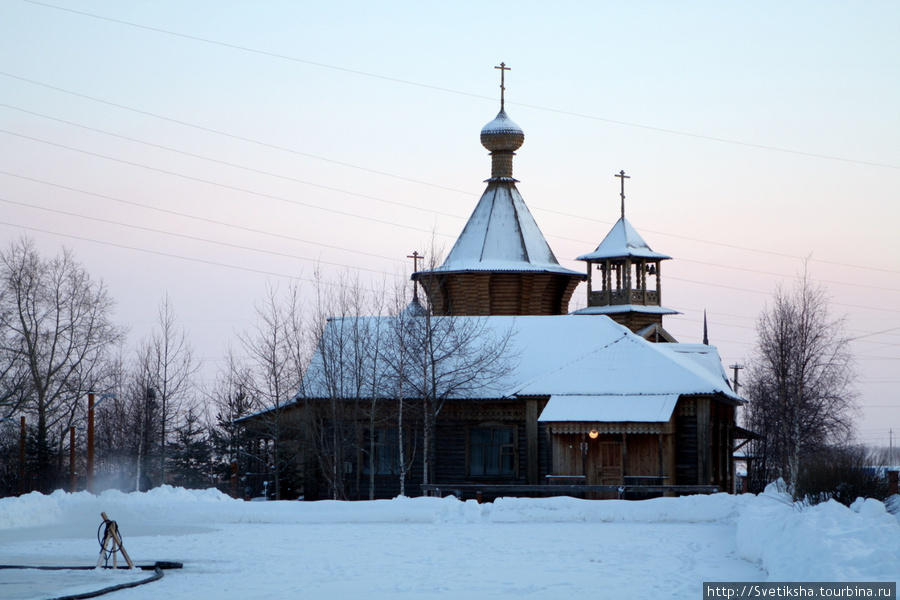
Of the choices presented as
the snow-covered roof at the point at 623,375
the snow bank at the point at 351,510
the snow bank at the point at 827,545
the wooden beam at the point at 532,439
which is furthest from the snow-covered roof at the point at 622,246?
the snow bank at the point at 827,545

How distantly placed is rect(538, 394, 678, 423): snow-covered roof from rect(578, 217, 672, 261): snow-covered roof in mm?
20767

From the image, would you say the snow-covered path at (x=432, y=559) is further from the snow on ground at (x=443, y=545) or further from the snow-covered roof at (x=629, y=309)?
the snow-covered roof at (x=629, y=309)

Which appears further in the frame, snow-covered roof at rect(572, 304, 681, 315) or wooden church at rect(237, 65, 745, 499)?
snow-covered roof at rect(572, 304, 681, 315)

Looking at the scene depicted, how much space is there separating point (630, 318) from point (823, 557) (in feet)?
124

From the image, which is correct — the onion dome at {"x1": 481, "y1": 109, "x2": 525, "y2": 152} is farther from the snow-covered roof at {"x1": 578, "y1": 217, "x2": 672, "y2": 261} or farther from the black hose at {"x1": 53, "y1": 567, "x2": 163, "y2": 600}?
the black hose at {"x1": 53, "y1": 567, "x2": 163, "y2": 600}

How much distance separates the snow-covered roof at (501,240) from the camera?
4059cm

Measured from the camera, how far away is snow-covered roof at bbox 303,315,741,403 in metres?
28.3

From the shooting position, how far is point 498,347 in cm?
3141

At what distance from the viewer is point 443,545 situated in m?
17.8

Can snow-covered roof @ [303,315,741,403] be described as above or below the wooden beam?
above

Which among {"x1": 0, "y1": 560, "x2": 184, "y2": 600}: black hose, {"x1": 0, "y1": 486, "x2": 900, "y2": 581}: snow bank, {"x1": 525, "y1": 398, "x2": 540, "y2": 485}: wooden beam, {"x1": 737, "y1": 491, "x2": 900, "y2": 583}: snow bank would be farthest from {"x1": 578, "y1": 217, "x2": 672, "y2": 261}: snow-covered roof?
{"x1": 0, "y1": 560, "x2": 184, "y2": 600}: black hose

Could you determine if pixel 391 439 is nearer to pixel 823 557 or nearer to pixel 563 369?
pixel 563 369

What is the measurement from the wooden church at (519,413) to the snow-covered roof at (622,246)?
12.6m

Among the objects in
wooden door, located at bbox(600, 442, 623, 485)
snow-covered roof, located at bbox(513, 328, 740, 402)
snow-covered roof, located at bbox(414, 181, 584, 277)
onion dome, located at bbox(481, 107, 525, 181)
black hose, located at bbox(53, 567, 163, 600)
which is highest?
onion dome, located at bbox(481, 107, 525, 181)
